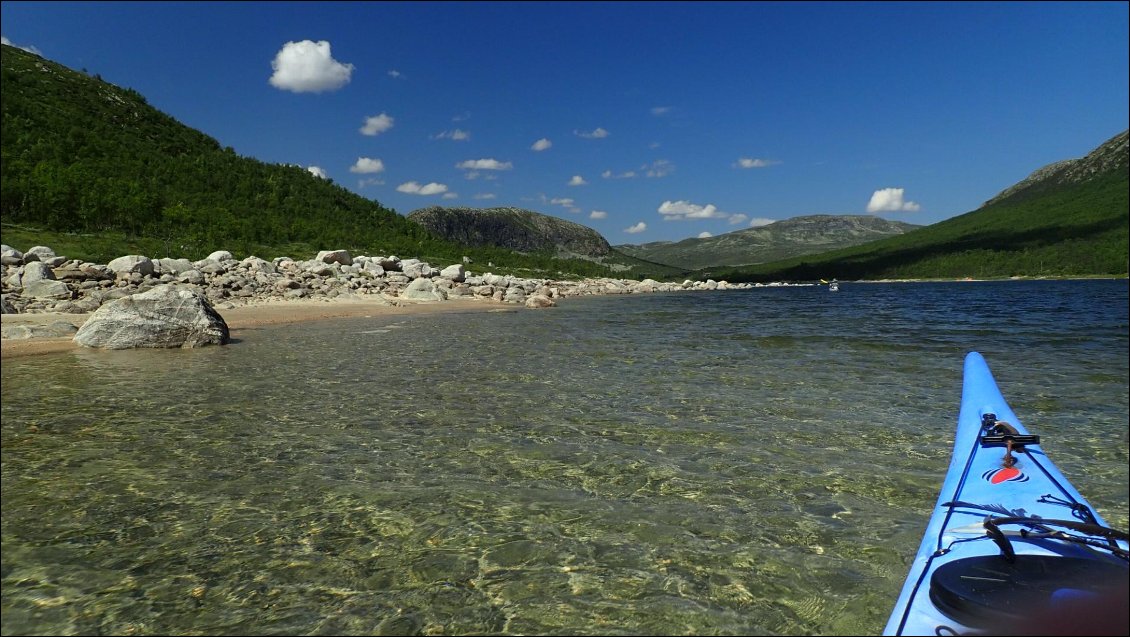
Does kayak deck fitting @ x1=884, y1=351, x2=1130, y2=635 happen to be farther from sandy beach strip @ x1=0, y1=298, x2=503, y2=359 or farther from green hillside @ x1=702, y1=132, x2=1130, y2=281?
green hillside @ x1=702, y1=132, x2=1130, y2=281

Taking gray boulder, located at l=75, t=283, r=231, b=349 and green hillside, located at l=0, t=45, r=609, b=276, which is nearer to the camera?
gray boulder, located at l=75, t=283, r=231, b=349

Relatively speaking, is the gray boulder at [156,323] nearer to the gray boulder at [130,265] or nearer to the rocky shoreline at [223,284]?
the rocky shoreline at [223,284]

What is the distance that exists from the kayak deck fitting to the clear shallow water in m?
0.44

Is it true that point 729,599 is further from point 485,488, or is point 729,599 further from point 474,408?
point 474,408

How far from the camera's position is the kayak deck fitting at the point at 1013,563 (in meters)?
3.07

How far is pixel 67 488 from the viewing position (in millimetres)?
5664

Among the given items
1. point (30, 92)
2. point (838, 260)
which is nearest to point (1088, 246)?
point (838, 260)

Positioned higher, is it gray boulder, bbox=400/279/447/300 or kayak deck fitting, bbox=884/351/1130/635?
gray boulder, bbox=400/279/447/300

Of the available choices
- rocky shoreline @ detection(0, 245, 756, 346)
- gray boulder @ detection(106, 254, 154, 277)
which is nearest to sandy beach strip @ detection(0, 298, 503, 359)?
rocky shoreline @ detection(0, 245, 756, 346)

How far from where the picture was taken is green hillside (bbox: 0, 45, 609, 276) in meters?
36.3

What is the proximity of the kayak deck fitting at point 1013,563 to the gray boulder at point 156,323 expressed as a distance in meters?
18.7

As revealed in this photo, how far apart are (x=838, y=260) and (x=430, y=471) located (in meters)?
219

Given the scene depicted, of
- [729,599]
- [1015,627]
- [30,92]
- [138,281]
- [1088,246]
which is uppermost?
[30,92]

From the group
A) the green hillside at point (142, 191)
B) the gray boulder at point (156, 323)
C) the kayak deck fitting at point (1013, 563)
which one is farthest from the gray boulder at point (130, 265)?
the kayak deck fitting at point (1013, 563)
